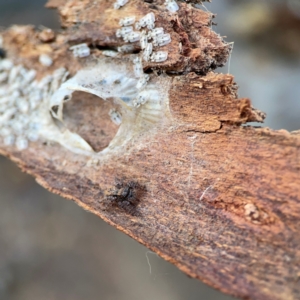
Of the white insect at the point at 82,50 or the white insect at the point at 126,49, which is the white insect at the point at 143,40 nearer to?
the white insect at the point at 126,49

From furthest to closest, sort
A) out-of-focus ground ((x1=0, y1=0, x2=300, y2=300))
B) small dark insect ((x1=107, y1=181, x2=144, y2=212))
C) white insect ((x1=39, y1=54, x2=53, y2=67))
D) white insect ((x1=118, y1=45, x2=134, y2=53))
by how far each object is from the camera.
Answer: out-of-focus ground ((x1=0, y1=0, x2=300, y2=300)) → white insect ((x1=39, y1=54, x2=53, y2=67)) → white insect ((x1=118, y1=45, x2=134, y2=53)) → small dark insect ((x1=107, y1=181, x2=144, y2=212))

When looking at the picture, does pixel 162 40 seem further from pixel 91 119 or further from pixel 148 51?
pixel 91 119

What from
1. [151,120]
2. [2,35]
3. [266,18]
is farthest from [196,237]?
[266,18]

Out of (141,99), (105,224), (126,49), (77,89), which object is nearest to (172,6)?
(126,49)

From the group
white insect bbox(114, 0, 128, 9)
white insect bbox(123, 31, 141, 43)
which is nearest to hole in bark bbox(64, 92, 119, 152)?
white insect bbox(123, 31, 141, 43)

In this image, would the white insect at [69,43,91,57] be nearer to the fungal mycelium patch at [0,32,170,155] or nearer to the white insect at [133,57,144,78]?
the fungal mycelium patch at [0,32,170,155]

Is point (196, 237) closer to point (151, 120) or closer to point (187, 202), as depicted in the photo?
point (187, 202)
